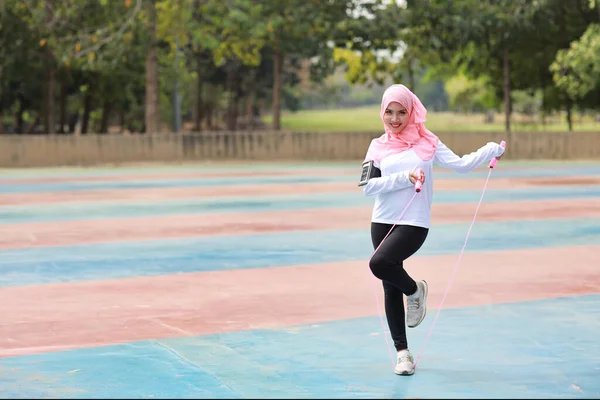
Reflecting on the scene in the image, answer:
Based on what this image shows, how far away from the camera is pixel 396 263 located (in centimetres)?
679

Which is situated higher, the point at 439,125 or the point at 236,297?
the point at 236,297

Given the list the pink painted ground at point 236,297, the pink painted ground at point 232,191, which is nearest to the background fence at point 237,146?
the pink painted ground at point 232,191

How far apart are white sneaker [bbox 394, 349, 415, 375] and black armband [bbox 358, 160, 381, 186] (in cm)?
108

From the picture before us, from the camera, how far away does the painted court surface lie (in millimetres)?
6949

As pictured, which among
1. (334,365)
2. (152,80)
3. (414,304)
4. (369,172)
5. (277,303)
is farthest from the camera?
(152,80)

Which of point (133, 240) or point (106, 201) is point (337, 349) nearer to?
point (133, 240)

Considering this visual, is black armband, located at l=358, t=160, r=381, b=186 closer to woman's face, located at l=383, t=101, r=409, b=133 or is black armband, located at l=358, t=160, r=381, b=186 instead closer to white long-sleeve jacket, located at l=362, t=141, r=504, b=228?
white long-sleeve jacket, located at l=362, t=141, r=504, b=228

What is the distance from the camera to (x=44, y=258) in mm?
13539

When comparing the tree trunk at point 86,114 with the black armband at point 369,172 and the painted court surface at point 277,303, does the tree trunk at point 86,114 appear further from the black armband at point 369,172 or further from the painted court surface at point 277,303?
the black armband at point 369,172

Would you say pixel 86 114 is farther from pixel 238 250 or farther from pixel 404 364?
pixel 404 364

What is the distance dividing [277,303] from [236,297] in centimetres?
50

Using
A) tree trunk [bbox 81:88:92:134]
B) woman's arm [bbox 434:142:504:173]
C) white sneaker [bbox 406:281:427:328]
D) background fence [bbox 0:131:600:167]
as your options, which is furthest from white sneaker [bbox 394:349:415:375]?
tree trunk [bbox 81:88:92:134]

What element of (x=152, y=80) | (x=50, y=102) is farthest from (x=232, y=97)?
(x=152, y=80)

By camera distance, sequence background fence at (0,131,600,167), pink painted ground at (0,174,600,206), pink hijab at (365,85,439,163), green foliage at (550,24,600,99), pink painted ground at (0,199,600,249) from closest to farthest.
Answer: pink hijab at (365,85,439,163), pink painted ground at (0,199,600,249), pink painted ground at (0,174,600,206), background fence at (0,131,600,167), green foliage at (550,24,600,99)
